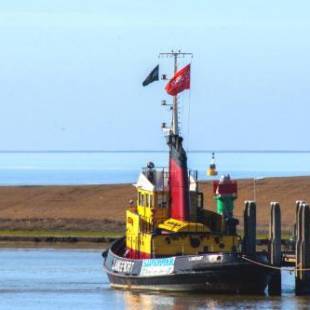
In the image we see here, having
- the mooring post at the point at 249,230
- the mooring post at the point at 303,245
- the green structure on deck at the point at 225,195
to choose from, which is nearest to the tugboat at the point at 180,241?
the green structure on deck at the point at 225,195

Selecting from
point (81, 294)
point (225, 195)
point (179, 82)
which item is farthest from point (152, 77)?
point (81, 294)

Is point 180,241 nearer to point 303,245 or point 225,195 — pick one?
point 225,195

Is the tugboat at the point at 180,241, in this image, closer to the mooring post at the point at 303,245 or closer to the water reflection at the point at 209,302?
the water reflection at the point at 209,302

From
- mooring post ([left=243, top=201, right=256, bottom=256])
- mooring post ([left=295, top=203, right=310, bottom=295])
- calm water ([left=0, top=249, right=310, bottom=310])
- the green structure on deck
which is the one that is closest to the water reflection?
calm water ([left=0, top=249, right=310, bottom=310])

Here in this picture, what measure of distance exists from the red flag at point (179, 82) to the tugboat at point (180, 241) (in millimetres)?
44

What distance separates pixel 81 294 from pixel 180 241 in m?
3.43

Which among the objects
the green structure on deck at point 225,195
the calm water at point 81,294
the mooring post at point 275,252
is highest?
the green structure on deck at point 225,195

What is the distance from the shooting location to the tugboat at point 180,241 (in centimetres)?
5084

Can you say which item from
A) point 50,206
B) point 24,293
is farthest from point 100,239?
point 24,293

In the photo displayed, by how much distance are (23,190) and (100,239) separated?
26160mm

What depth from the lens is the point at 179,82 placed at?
5362 centimetres

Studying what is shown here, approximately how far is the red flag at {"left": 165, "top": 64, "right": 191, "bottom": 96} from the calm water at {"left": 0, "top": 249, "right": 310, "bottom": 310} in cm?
634

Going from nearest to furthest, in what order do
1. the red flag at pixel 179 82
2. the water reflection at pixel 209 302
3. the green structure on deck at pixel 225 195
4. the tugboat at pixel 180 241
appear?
the water reflection at pixel 209 302 → the tugboat at pixel 180 241 → the red flag at pixel 179 82 → the green structure on deck at pixel 225 195

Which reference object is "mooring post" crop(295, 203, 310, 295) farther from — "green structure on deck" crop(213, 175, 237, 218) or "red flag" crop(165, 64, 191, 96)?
"red flag" crop(165, 64, 191, 96)
